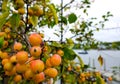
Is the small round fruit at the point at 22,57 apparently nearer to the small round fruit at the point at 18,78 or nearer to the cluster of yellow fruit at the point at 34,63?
the cluster of yellow fruit at the point at 34,63

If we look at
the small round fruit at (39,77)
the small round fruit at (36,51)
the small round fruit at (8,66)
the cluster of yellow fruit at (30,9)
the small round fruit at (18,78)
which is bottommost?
the small round fruit at (18,78)

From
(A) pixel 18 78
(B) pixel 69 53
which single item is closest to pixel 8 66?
(A) pixel 18 78

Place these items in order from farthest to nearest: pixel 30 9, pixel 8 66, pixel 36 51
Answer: pixel 30 9 < pixel 8 66 < pixel 36 51

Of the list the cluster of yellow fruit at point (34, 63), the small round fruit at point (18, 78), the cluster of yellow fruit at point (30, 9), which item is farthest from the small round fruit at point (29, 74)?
the cluster of yellow fruit at point (30, 9)

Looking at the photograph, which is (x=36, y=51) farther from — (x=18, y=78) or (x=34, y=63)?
(x=18, y=78)

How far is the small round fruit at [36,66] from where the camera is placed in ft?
2.29

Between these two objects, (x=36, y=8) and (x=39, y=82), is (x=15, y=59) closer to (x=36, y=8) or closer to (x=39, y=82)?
(x=39, y=82)

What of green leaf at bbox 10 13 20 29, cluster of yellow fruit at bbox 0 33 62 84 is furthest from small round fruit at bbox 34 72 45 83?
green leaf at bbox 10 13 20 29

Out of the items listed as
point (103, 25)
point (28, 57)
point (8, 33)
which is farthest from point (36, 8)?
point (103, 25)

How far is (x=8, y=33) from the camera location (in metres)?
0.98

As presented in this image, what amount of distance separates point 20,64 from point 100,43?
292 cm

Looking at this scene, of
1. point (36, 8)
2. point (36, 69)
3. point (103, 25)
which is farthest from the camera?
point (103, 25)

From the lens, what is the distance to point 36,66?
2.29 feet

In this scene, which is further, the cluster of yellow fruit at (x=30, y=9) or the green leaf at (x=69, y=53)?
the cluster of yellow fruit at (x=30, y=9)
